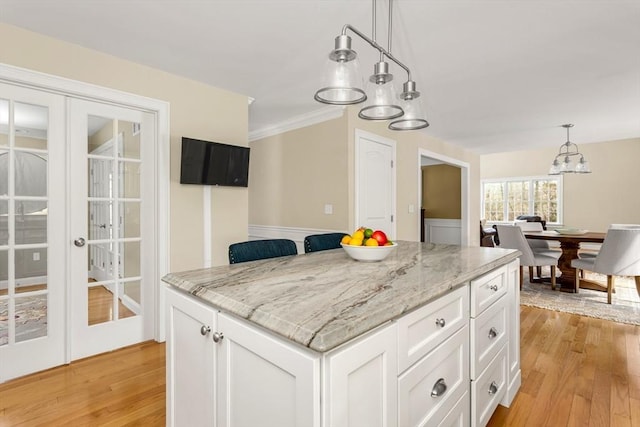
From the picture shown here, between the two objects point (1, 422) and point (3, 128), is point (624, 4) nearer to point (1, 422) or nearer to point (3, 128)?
point (3, 128)

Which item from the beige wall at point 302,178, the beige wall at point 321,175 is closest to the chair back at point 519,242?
the beige wall at point 321,175

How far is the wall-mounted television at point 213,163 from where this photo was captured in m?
2.86

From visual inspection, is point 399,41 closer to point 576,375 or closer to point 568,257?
point 576,375

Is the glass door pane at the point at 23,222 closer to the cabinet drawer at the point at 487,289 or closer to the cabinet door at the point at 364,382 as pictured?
the cabinet door at the point at 364,382

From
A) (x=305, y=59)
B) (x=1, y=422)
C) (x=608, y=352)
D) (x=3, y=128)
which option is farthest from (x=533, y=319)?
(x=3, y=128)

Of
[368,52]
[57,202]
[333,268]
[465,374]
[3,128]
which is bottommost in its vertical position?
[465,374]

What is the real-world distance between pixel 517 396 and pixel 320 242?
1.56m

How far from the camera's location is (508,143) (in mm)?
5855

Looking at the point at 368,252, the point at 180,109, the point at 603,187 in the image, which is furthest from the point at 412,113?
the point at 603,187

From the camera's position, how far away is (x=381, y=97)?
1.67m

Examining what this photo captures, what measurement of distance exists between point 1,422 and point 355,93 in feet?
8.33

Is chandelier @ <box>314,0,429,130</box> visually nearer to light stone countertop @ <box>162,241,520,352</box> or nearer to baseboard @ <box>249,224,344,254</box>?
light stone countertop @ <box>162,241,520,352</box>

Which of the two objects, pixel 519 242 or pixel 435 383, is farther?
pixel 519 242

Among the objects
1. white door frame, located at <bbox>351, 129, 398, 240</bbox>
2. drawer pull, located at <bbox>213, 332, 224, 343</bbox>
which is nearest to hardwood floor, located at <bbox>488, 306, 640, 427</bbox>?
drawer pull, located at <bbox>213, 332, 224, 343</bbox>
